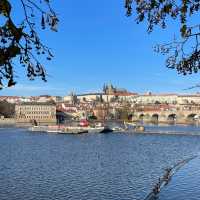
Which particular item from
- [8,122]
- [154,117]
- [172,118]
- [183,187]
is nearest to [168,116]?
[172,118]

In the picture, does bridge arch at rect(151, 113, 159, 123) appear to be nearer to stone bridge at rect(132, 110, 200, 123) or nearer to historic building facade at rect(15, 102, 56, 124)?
stone bridge at rect(132, 110, 200, 123)

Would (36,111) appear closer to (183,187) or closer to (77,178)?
(77,178)

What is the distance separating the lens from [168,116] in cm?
14288

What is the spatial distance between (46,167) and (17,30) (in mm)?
20075

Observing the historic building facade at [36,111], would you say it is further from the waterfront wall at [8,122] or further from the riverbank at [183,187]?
the riverbank at [183,187]

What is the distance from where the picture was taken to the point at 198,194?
1563 cm

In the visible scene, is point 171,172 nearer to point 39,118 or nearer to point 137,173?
point 137,173

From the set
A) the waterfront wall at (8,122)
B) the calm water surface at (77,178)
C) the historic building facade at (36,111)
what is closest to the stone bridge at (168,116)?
Answer: the historic building facade at (36,111)

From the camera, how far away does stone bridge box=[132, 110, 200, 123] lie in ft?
456

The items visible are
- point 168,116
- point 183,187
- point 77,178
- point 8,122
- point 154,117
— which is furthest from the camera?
point 154,117

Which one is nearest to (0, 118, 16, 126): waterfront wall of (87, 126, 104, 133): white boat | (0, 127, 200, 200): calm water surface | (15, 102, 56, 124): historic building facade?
(15, 102, 56, 124): historic building facade

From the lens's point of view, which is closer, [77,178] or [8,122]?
[77,178]

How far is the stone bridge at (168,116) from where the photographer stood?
139 metres

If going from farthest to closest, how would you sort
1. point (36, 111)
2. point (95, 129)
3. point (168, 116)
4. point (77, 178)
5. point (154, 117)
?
point (154, 117) → point (168, 116) → point (36, 111) → point (95, 129) → point (77, 178)
